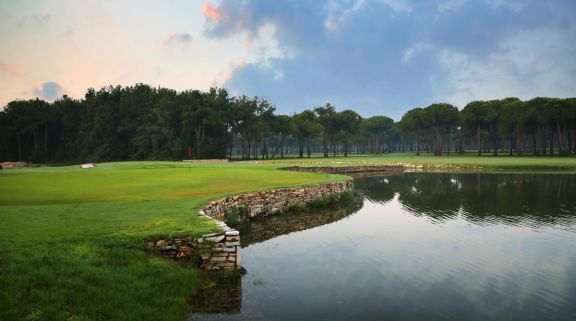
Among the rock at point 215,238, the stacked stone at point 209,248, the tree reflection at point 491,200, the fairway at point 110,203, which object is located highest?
the fairway at point 110,203

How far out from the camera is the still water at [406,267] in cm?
1030

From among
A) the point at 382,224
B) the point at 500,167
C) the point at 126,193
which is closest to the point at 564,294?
the point at 382,224

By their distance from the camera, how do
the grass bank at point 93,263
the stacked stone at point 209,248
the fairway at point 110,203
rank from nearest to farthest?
1. the grass bank at point 93,263
2. the stacked stone at point 209,248
3. the fairway at point 110,203

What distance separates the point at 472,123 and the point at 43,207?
110434mm

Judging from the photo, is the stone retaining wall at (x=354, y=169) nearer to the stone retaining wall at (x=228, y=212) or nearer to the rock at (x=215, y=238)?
the stone retaining wall at (x=228, y=212)

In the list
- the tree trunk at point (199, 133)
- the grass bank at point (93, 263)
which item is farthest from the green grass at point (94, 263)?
the tree trunk at point (199, 133)

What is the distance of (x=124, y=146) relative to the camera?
101 metres

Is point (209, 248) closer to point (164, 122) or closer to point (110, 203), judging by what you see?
point (110, 203)

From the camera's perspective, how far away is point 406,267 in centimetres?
1374

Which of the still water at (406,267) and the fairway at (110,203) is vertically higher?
the fairway at (110,203)

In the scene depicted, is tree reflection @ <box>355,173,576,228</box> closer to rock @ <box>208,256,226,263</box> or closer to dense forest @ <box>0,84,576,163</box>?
rock @ <box>208,256,226,263</box>

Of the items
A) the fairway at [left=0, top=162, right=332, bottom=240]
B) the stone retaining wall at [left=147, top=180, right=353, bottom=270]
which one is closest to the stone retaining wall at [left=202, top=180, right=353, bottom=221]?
the stone retaining wall at [left=147, top=180, right=353, bottom=270]

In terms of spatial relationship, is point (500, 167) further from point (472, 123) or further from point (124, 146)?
point (124, 146)

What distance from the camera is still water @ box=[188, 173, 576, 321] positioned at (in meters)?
10.3
